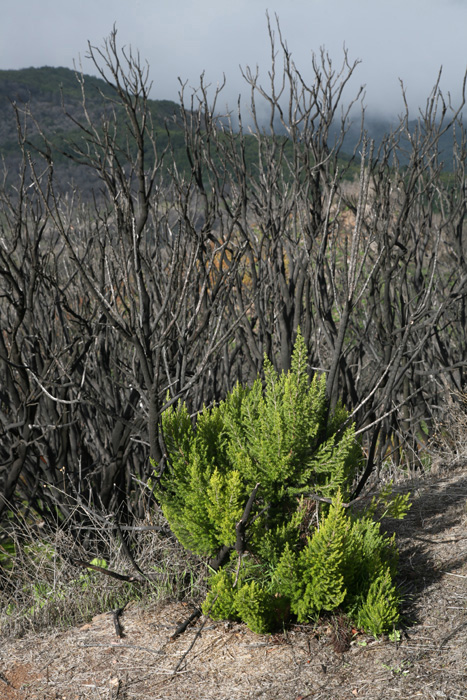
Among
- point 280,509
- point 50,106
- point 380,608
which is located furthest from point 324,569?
point 50,106

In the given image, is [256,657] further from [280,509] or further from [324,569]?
[280,509]

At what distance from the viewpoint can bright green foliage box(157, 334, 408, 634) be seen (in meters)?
2.71

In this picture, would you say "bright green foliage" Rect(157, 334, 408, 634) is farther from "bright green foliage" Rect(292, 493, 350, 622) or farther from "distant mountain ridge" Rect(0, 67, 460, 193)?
"distant mountain ridge" Rect(0, 67, 460, 193)

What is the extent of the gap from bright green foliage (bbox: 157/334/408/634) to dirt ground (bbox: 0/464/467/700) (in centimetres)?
12

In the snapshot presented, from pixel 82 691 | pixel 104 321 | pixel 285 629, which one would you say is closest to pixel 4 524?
pixel 104 321

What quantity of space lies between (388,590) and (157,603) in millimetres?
1251

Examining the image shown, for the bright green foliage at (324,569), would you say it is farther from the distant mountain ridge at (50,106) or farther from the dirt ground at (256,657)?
the distant mountain ridge at (50,106)

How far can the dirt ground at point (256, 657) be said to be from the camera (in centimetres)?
249

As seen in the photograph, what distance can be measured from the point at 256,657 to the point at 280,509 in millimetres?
677

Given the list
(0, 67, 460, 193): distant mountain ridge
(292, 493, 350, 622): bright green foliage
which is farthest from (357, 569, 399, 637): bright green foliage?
(0, 67, 460, 193): distant mountain ridge

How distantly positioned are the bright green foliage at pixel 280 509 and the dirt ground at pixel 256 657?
123 mm

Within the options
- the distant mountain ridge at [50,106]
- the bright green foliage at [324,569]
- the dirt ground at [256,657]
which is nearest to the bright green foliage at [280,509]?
the bright green foliage at [324,569]

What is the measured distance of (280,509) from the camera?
3.08 metres

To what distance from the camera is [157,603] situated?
10.7 ft
